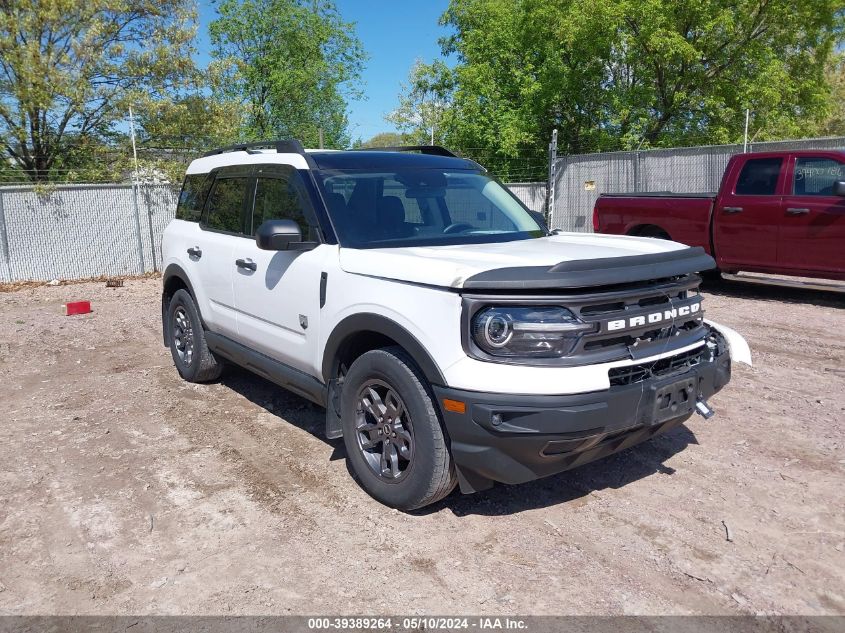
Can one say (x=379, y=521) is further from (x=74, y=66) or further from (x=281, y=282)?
(x=74, y=66)

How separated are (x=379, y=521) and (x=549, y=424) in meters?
1.15

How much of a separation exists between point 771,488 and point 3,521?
13.7 ft

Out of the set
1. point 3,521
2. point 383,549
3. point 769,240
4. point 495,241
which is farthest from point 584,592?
point 769,240

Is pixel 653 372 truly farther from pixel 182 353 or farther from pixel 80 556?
pixel 182 353

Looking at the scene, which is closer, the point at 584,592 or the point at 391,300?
the point at 584,592

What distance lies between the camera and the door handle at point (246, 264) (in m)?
4.65

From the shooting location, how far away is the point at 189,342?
6.06 meters

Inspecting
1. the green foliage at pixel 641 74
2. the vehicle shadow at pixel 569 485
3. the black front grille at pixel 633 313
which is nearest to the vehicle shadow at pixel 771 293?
the vehicle shadow at pixel 569 485

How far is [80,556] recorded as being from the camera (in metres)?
3.31

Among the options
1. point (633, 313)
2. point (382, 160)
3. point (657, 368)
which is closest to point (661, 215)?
point (382, 160)

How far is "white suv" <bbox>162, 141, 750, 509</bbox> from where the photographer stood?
9.99ft

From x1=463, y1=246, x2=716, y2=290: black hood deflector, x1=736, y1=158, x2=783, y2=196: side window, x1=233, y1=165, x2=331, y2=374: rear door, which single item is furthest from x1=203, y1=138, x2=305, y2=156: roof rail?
x1=736, y1=158, x2=783, y2=196: side window

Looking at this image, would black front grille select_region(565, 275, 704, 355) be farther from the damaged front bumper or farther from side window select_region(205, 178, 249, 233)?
side window select_region(205, 178, 249, 233)

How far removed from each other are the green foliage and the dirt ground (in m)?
15.9
